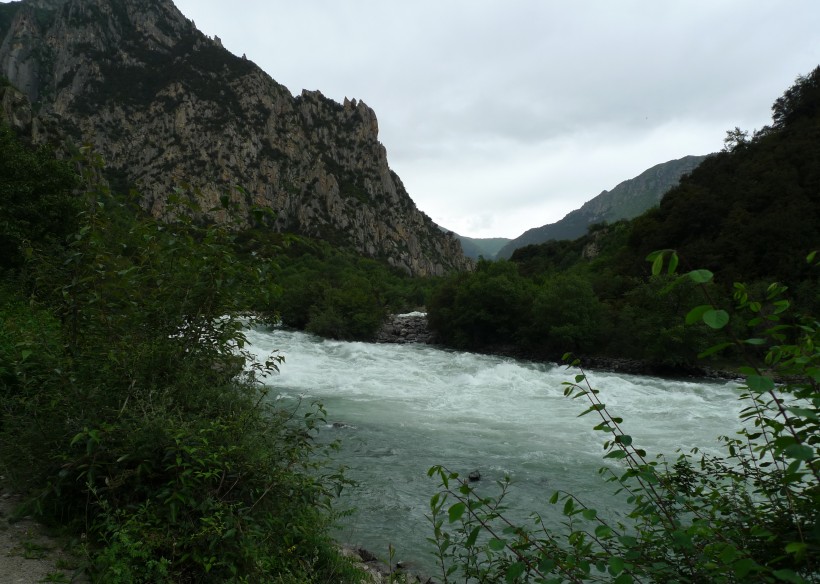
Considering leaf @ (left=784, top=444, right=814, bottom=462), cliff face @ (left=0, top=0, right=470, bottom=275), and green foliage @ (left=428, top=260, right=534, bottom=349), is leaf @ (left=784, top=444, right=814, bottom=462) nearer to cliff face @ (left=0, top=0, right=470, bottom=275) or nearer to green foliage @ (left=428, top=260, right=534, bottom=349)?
green foliage @ (left=428, top=260, right=534, bottom=349)

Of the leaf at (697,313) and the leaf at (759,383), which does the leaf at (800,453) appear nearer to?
the leaf at (759,383)

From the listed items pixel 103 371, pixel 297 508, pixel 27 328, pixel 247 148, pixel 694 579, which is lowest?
pixel 297 508

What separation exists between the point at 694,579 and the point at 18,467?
208 inches

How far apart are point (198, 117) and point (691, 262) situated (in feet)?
408

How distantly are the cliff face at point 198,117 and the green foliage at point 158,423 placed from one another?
356 feet

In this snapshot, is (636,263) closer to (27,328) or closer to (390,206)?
(27,328)

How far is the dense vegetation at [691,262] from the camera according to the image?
2597cm

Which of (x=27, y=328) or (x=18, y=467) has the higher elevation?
(x=27, y=328)

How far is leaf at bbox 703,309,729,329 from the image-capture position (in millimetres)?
1339

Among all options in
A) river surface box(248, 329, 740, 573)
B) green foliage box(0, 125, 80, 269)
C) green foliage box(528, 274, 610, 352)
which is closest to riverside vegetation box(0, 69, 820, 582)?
river surface box(248, 329, 740, 573)

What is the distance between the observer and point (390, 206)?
154500 mm

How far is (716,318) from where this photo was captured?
4.55 ft

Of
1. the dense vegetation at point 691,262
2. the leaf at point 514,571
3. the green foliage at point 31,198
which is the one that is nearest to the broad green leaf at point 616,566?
the leaf at point 514,571

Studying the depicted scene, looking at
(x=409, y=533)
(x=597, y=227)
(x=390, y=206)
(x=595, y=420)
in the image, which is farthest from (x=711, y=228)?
(x=390, y=206)
